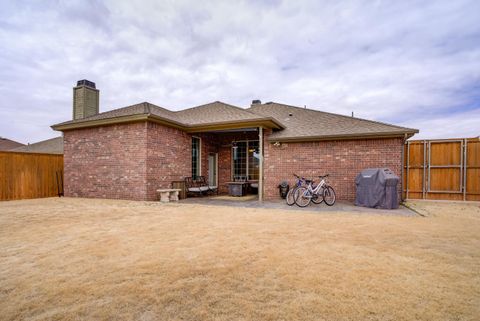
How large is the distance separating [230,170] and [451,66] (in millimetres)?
10411

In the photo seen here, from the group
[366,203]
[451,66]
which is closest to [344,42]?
[451,66]

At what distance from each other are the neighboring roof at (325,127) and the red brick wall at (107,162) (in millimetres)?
5249

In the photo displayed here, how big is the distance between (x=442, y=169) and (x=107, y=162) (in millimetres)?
12772

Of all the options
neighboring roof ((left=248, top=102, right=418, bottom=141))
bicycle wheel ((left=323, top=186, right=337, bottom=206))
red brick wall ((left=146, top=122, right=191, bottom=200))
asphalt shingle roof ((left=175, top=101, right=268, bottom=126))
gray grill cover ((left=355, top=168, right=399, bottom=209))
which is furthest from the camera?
asphalt shingle roof ((left=175, top=101, right=268, bottom=126))

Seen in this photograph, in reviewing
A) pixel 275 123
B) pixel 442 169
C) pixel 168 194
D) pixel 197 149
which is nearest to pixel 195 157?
pixel 197 149

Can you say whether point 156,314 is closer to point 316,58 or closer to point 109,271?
point 109,271

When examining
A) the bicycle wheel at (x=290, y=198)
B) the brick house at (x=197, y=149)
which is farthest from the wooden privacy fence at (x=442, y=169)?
the bicycle wheel at (x=290, y=198)

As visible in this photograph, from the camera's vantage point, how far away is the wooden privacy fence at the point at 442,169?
8531 millimetres

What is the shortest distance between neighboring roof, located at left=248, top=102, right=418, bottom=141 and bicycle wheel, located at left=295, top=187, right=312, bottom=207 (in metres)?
2.32

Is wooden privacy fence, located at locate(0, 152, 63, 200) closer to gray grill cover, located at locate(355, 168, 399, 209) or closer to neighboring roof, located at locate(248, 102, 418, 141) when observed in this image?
neighboring roof, located at locate(248, 102, 418, 141)

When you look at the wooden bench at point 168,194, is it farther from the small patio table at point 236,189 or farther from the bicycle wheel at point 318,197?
the bicycle wheel at point 318,197

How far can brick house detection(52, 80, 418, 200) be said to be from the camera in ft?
28.1

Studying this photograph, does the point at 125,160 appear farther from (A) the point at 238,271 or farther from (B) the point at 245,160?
(A) the point at 238,271

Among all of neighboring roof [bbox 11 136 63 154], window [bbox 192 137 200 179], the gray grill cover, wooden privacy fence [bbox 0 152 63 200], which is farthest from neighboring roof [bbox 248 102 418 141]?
neighboring roof [bbox 11 136 63 154]
